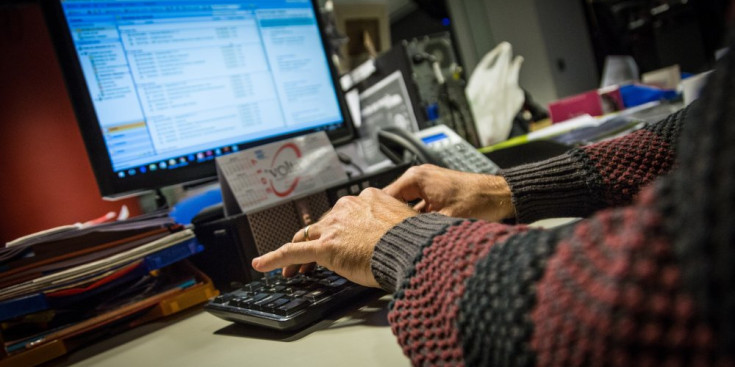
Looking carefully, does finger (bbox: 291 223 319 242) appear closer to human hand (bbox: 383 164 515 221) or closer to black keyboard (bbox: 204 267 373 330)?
black keyboard (bbox: 204 267 373 330)

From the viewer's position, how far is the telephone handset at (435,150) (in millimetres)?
921

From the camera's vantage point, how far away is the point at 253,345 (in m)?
0.45

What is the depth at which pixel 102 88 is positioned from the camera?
0.71 metres

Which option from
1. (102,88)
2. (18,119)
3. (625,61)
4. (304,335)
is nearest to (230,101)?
(102,88)

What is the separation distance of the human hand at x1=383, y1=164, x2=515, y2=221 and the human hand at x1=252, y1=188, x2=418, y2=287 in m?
0.14

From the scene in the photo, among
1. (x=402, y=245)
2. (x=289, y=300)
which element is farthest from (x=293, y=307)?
(x=402, y=245)

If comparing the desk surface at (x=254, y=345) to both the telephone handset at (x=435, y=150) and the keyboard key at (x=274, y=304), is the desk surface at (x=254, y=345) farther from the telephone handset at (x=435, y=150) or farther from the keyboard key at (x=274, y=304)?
the telephone handset at (x=435, y=150)

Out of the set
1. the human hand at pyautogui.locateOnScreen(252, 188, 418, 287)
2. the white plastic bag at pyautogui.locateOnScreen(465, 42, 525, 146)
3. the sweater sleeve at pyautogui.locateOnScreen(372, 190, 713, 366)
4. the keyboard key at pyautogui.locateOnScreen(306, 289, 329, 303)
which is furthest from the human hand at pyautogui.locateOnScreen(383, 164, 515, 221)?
the white plastic bag at pyautogui.locateOnScreen(465, 42, 525, 146)

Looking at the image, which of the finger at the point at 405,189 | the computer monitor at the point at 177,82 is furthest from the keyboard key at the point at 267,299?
the computer monitor at the point at 177,82

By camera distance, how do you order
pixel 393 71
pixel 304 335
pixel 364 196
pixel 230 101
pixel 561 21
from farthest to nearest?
pixel 561 21, pixel 393 71, pixel 230 101, pixel 364 196, pixel 304 335

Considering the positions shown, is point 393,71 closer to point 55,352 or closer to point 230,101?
point 230,101

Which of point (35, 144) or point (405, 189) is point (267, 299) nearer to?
point (405, 189)

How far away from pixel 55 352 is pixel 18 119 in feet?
2.63

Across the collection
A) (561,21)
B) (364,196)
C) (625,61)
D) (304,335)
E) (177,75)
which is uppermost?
(561,21)
